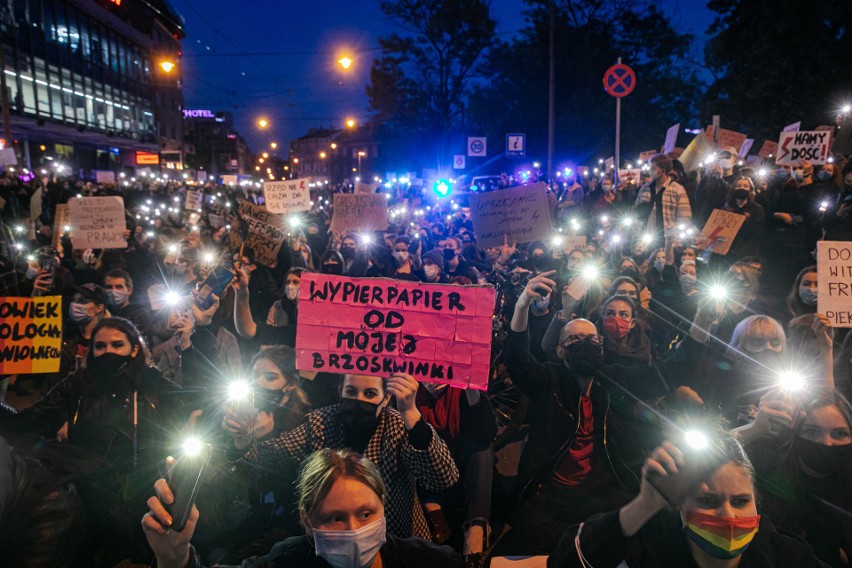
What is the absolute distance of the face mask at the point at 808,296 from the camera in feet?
17.1

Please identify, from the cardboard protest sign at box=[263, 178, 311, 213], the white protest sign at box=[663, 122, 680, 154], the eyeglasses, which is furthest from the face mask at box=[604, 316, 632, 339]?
the white protest sign at box=[663, 122, 680, 154]

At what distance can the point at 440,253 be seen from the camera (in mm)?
8102

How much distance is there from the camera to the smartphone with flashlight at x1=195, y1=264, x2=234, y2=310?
5957 millimetres

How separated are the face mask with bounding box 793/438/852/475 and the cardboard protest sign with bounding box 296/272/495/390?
168 cm

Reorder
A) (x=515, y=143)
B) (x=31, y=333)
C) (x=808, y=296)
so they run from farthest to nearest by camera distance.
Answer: (x=515, y=143) < (x=808, y=296) < (x=31, y=333)

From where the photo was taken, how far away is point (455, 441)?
14.4 ft

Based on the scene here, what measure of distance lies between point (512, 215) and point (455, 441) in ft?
9.65

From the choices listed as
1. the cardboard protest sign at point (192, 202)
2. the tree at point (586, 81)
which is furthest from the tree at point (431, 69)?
the cardboard protest sign at point (192, 202)

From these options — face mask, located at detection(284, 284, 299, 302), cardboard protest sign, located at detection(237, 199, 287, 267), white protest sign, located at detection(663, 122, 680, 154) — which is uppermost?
white protest sign, located at detection(663, 122, 680, 154)

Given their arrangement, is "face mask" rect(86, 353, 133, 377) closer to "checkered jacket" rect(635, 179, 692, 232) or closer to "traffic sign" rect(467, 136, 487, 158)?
"checkered jacket" rect(635, 179, 692, 232)

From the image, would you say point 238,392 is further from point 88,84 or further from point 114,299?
point 88,84

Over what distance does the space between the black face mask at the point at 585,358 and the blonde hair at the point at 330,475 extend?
185 centimetres

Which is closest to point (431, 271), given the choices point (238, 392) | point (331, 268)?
point (331, 268)

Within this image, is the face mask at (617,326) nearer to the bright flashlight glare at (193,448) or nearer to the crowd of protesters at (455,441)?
the crowd of protesters at (455,441)
